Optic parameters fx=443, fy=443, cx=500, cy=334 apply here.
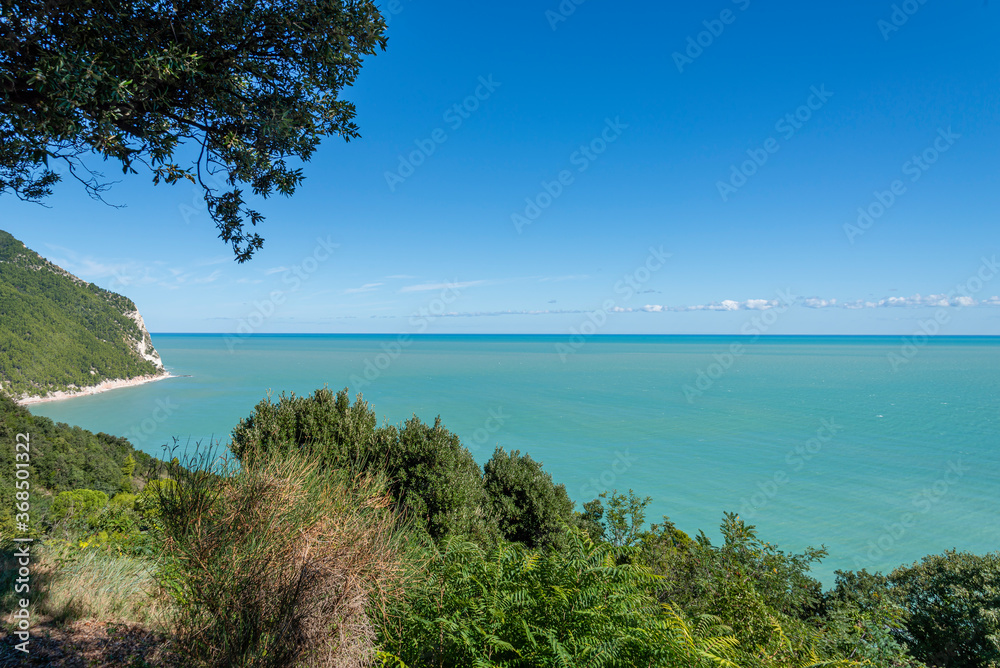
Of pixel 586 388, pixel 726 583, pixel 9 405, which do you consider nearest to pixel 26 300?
pixel 9 405

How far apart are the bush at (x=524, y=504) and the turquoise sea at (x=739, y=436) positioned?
9936mm

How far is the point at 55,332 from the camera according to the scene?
2382 inches

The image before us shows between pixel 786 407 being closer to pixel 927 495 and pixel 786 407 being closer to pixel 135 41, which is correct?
pixel 927 495

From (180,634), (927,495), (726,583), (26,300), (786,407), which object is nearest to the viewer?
(180,634)

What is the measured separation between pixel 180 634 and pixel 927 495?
3286cm

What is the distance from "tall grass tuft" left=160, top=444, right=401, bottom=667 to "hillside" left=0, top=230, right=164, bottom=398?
69.6m

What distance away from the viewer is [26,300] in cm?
5800

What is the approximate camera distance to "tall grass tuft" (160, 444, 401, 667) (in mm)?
2834

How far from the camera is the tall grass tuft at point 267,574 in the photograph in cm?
283

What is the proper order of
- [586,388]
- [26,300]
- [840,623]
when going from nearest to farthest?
[840,623] < [26,300] < [586,388]

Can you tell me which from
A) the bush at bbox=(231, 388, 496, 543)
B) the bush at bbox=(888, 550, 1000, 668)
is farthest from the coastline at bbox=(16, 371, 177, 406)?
the bush at bbox=(888, 550, 1000, 668)

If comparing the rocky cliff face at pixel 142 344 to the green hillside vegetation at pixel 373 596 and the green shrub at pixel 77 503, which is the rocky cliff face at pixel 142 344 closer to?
the green shrub at pixel 77 503

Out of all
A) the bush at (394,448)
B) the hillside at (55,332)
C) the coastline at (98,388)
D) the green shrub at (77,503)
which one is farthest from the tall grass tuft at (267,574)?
the hillside at (55,332)

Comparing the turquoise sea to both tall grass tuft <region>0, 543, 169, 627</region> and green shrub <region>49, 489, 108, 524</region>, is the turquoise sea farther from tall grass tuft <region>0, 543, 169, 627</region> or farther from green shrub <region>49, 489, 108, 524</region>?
green shrub <region>49, 489, 108, 524</region>
